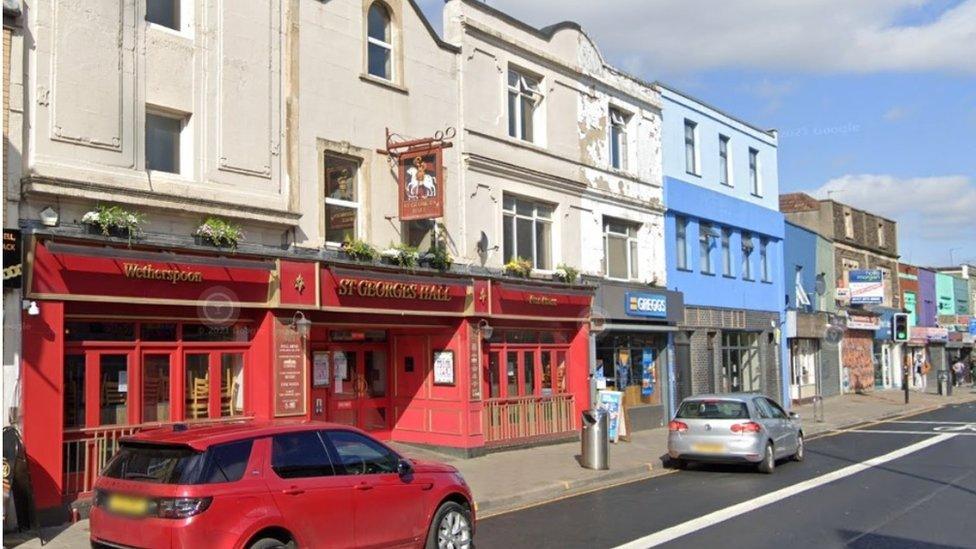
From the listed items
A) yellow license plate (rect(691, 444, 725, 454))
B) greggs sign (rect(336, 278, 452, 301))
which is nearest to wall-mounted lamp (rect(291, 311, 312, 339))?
greggs sign (rect(336, 278, 452, 301))

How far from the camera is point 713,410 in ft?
52.4

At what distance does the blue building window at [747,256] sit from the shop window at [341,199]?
1779 centimetres

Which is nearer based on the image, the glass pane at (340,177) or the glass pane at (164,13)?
the glass pane at (164,13)

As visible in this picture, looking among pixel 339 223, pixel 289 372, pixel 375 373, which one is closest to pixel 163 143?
pixel 339 223

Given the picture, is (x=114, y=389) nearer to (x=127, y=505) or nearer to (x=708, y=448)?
(x=127, y=505)

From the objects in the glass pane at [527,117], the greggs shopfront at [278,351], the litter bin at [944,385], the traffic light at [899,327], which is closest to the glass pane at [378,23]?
the glass pane at [527,117]

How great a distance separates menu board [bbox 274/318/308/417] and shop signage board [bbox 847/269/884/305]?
3108 cm

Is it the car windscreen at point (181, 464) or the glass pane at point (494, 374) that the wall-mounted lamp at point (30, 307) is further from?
the glass pane at point (494, 374)

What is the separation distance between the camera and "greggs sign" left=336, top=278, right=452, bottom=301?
49.6 feet

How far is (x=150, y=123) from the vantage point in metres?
13.2

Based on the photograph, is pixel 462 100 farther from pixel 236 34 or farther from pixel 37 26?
pixel 37 26

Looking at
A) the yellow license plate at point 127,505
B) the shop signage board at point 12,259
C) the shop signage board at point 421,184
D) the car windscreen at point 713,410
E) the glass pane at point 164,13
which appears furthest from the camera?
the shop signage board at point 421,184

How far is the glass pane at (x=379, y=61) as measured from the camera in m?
17.0

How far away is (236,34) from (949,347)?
5293 centimetres
